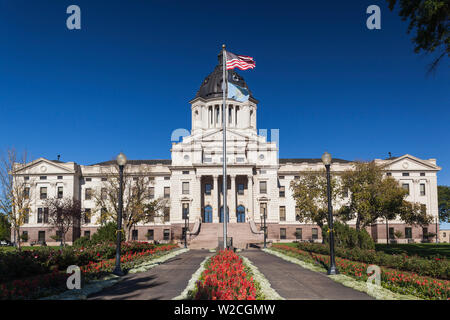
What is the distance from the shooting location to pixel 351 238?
29344 millimetres

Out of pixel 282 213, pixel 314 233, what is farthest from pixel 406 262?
pixel 282 213

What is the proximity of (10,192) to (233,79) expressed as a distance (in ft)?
140

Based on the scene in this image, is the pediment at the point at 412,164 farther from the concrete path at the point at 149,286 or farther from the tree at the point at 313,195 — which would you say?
the concrete path at the point at 149,286

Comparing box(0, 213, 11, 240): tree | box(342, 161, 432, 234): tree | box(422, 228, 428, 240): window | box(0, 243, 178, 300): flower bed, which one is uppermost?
box(342, 161, 432, 234): tree

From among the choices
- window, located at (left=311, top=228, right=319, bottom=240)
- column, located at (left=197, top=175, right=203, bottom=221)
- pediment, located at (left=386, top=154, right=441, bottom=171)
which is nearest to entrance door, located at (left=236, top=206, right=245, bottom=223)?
column, located at (left=197, top=175, right=203, bottom=221)

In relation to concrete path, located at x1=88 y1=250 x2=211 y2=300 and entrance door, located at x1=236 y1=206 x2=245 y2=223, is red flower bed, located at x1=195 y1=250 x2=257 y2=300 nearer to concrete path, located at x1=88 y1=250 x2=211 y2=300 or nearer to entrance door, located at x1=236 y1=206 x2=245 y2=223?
concrete path, located at x1=88 y1=250 x2=211 y2=300

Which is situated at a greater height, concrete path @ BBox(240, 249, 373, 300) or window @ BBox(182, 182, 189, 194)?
window @ BBox(182, 182, 189, 194)

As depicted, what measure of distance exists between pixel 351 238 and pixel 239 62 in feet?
52.6

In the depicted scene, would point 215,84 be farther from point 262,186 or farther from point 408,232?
point 408,232

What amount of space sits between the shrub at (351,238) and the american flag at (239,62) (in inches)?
539

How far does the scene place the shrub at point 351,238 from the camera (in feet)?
93.1

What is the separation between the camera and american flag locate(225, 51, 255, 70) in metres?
29.5

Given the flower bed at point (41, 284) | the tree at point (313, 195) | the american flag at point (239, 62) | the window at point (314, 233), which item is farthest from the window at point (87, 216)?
the flower bed at point (41, 284)

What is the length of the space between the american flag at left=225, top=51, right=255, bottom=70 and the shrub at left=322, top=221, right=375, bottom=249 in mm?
13693
